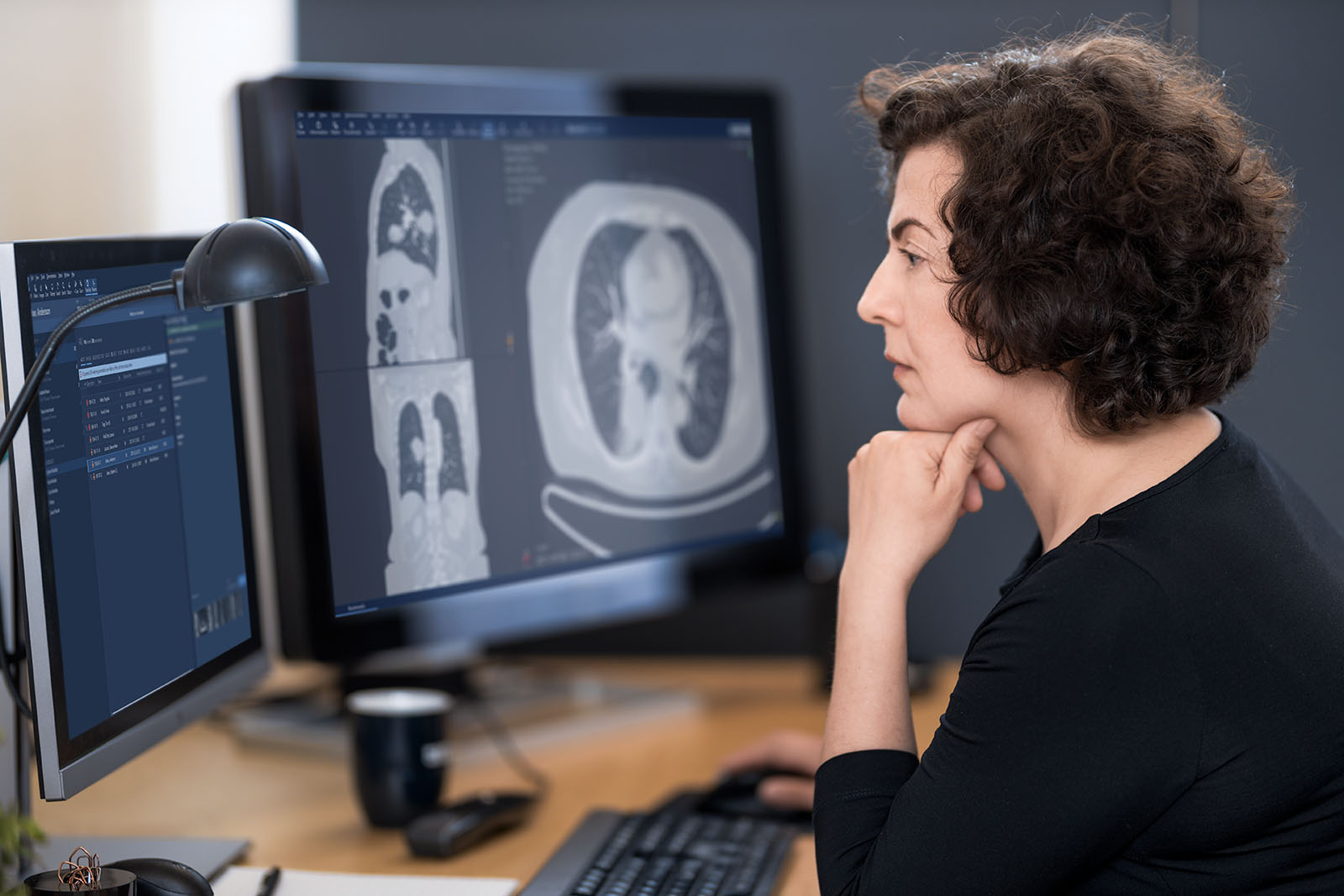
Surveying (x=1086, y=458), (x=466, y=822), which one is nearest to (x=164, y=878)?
(x=466, y=822)

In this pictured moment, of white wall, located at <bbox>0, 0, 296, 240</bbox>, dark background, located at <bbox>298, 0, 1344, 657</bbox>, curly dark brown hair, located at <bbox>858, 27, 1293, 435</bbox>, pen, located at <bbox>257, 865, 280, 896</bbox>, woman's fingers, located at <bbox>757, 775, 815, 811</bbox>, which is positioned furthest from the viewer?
dark background, located at <bbox>298, 0, 1344, 657</bbox>

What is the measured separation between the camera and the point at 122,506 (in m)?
0.91

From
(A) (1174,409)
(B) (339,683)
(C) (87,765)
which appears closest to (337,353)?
(C) (87,765)

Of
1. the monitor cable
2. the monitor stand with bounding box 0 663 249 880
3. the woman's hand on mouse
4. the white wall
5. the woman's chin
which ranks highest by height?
the white wall

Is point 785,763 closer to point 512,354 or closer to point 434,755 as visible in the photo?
point 434,755

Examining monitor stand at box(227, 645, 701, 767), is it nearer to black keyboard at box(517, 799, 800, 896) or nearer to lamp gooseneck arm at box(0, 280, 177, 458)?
black keyboard at box(517, 799, 800, 896)

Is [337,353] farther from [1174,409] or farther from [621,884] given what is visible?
[1174,409]

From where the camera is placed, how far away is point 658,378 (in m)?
1.40

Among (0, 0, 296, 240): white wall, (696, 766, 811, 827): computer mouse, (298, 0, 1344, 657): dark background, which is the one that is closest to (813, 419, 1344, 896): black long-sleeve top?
(696, 766, 811, 827): computer mouse

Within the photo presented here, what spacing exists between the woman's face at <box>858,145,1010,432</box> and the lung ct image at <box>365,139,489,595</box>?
41 cm

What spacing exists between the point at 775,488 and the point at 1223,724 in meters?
0.76

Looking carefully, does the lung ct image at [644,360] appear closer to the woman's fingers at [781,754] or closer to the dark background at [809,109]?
the dark background at [809,109]

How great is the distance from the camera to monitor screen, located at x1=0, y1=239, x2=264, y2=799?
32.1 inches

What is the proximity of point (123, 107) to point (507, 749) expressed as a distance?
0.93m
